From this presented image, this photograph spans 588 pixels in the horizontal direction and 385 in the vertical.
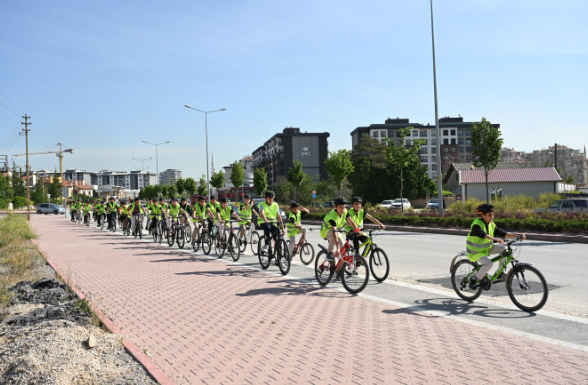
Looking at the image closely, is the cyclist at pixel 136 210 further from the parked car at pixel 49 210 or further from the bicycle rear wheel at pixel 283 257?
the parked car at pixel 49 210

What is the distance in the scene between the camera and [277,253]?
32.8 ft

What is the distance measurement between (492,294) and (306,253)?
476 cm

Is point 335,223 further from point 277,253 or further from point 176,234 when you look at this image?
point 176,234

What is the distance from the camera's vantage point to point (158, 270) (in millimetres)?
10953

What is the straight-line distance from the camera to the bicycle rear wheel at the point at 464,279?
689 cm

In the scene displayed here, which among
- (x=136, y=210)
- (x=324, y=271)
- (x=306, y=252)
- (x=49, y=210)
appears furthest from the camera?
(x=49, y=210)

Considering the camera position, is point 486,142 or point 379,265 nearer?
point 379,265

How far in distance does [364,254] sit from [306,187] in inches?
2184

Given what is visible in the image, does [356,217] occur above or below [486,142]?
below

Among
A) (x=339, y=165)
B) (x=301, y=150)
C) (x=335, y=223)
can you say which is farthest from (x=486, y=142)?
(x=301, y=150)

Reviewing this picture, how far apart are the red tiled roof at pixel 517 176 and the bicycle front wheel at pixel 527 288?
1780 inches

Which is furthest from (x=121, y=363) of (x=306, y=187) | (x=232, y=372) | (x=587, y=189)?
(x=587, y=189)

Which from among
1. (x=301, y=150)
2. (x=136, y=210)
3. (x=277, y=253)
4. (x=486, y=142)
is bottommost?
(x=277, y=253)

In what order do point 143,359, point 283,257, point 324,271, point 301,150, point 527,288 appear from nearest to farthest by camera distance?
point 143,359
point 527,288
point 324,271
point 283,257
point 301,150
